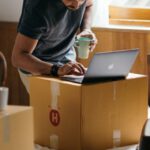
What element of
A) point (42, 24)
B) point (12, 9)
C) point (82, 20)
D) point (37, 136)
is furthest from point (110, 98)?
point (12, 9)

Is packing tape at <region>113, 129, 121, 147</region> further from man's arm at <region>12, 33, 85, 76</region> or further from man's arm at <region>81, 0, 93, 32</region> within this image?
man's arm at <region>81, 0, 93, 32</region>

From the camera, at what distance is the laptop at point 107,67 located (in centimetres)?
125

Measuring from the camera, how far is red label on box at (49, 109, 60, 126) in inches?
53.6

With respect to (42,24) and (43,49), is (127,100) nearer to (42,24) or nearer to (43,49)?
(42,24)

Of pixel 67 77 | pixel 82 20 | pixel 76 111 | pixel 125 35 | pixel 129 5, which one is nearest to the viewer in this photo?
pixel 76 111

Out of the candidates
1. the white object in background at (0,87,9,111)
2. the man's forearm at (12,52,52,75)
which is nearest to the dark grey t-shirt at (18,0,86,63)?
the man's forearm at (12,52,52,75)

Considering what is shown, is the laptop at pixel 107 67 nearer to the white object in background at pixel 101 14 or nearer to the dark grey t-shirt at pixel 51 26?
the dark grey t-shirt at pixel 51 26

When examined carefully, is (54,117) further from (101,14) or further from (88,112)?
(101,14)

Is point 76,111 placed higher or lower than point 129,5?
lower

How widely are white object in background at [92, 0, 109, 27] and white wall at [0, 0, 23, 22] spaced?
66 centimetres

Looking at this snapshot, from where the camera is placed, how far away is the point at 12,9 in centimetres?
298

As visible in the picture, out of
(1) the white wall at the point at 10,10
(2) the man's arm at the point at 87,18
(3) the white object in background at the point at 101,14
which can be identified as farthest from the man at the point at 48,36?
(1) the white wall at the point at 10,10

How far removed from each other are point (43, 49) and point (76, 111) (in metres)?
0.71

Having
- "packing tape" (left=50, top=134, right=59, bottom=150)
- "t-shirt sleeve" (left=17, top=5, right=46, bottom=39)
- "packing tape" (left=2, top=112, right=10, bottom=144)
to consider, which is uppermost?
"t-shirt sleeve" (left=17, top=5, right=46, bottom=39)
